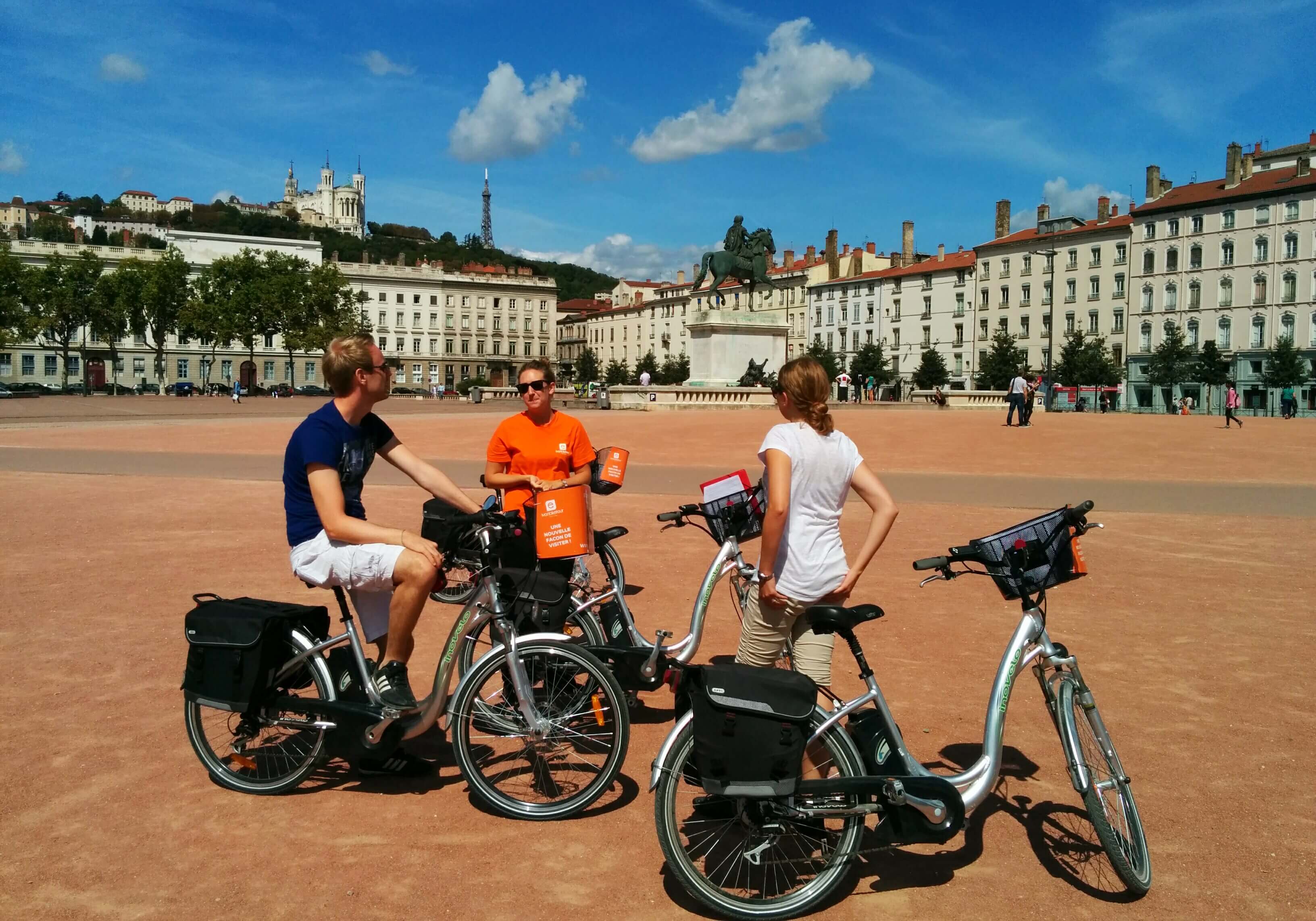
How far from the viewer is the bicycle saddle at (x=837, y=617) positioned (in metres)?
3.41

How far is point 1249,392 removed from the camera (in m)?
80.4

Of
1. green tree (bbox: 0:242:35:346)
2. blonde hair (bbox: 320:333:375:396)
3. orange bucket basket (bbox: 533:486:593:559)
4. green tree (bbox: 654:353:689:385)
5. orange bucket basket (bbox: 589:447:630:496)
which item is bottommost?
orange bucket basket (bbox: 533:486:593:559)

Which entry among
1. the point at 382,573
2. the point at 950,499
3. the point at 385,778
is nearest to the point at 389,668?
the point at 382,573

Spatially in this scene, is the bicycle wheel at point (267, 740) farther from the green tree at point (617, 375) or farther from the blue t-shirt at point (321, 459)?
the green tree at point (617, 375)

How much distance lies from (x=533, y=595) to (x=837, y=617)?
4.93 feet

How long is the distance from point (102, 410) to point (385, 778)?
49.8 meters

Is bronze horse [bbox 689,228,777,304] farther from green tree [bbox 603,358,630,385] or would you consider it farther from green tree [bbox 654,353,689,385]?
green tree [bbox 603,358,630,385]

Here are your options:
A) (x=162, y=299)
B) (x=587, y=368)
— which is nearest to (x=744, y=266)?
(x=162, y=299)

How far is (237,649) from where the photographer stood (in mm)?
4184

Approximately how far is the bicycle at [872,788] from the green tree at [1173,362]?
279 feet

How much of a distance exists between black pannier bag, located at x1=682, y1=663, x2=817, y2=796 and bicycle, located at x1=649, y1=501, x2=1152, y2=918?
0.12m

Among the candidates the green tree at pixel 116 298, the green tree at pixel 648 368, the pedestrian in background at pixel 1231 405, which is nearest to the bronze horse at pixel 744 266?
the pedestrian in background at pixel 1231 405

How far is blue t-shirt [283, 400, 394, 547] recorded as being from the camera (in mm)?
4227

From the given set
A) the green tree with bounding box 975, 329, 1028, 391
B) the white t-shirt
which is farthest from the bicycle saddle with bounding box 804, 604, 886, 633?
the green tree with bounding box 975, 329, 1028, 391
